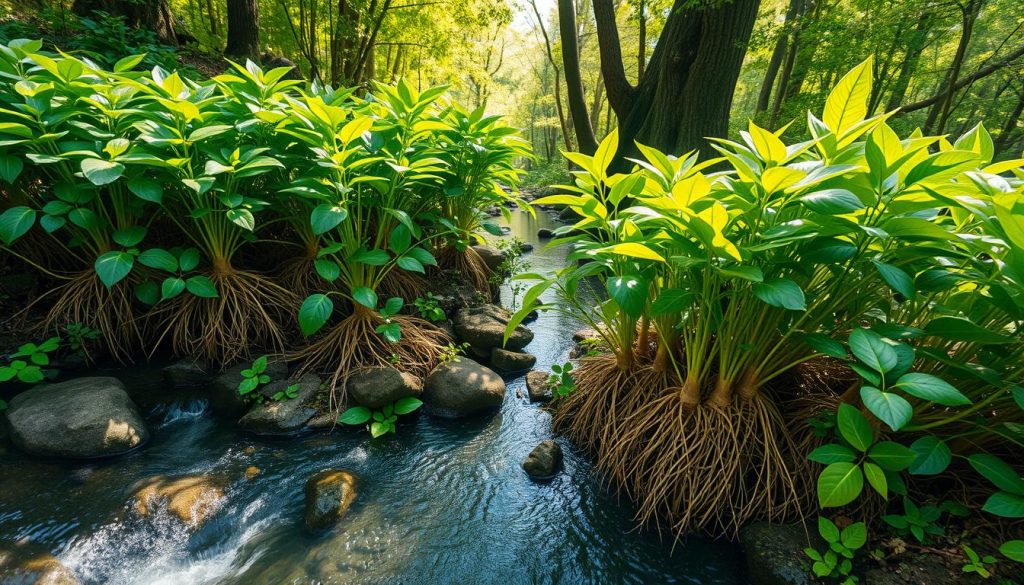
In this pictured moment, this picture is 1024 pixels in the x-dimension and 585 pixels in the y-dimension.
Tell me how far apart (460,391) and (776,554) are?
157cm

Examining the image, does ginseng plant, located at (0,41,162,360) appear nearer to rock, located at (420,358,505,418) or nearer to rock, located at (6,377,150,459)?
rock, located at (6,377,150,459)

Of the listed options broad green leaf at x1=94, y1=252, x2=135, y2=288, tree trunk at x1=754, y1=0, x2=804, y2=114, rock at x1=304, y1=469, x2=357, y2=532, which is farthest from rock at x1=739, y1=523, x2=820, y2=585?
tree trunk at x1=754, y1=0, x2=804, y2=114

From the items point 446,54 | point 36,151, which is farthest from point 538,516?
point 446,54

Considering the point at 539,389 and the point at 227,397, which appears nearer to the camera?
the point at 227,397

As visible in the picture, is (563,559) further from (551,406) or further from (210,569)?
(210,569)

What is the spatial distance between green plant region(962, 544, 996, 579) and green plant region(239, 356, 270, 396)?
282 centimetres

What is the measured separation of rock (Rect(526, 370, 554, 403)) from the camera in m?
2.46

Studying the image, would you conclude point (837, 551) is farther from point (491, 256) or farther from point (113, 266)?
point (491, 256)

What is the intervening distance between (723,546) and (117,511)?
240 cm

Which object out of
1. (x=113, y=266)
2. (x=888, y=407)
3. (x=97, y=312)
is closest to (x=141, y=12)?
(x=97, y=312)

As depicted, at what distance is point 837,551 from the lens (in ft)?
4.14

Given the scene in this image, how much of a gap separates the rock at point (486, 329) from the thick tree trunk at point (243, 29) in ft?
22.8

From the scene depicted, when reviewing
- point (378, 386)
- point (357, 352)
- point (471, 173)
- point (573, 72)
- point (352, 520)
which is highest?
point (573, 72)

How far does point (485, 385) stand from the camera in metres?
2.35
